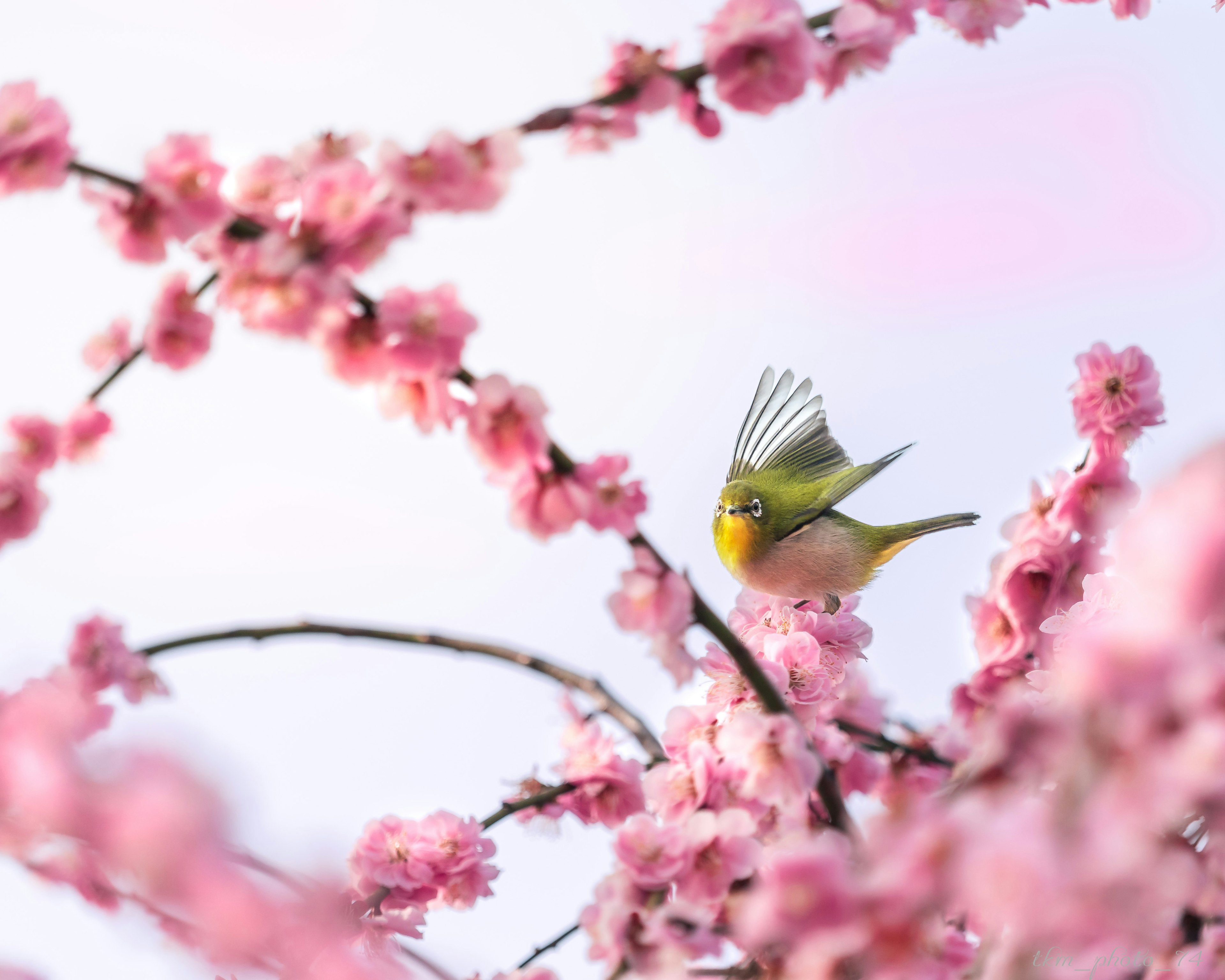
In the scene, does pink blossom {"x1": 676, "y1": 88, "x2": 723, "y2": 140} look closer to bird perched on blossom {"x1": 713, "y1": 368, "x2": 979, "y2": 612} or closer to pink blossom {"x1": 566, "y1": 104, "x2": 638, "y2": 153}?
pink blossom {"x1": 566, "y1": 104, "x2": 638, "y2": 153}

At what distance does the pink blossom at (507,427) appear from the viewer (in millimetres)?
1205

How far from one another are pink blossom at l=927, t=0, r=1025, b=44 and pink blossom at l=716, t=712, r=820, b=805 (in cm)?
116

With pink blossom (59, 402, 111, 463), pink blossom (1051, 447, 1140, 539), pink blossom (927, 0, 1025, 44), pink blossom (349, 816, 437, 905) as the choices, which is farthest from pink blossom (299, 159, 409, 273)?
pink blossom (1051, 447, 1140, 539)

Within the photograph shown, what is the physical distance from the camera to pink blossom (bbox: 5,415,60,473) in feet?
5.31

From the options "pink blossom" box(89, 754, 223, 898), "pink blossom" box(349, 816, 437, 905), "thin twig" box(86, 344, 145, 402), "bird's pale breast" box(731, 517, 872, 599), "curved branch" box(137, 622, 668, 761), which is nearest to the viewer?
"pink blossom" box(89, 754, 223, 898)

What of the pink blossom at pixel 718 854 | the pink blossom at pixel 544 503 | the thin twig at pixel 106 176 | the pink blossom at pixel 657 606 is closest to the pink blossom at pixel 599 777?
the pink blossom at pixel 718 854

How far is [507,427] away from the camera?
1.24 metres

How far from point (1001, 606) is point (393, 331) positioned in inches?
49.7

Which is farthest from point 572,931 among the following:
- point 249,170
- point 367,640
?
point 249,170

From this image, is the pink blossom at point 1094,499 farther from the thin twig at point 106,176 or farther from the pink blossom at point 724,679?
the thin twig at point 106,176

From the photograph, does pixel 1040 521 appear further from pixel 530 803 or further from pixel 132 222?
pixel 132 222

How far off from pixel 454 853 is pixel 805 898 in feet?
3.79

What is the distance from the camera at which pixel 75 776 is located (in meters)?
0.95

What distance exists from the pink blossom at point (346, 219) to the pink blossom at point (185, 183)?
15cm
